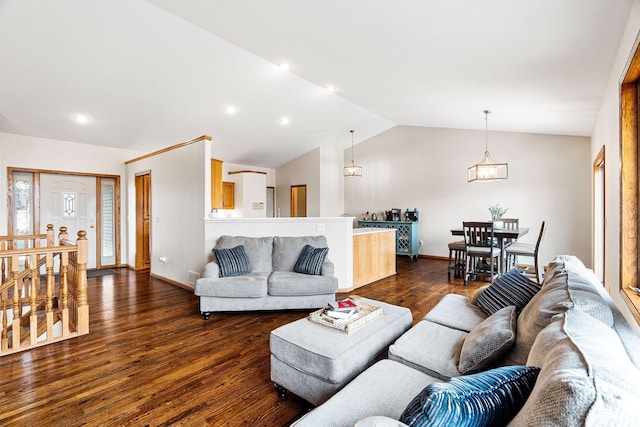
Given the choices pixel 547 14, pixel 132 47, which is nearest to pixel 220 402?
pixel 547 14

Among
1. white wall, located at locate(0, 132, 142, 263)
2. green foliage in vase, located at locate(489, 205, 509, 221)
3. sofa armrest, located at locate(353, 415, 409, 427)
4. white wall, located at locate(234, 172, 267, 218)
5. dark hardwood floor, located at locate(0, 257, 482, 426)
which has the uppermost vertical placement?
white wall, located at locate(0, 132, 142, 263)

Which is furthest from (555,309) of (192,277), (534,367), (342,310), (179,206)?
(179,206)

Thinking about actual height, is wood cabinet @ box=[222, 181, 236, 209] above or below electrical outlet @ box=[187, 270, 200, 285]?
above

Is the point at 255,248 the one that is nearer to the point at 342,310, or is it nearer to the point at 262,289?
the point at 262,289

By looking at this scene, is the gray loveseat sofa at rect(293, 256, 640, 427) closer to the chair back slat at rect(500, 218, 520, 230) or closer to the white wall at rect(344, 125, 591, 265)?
the chair back slat at rect(500, 218, 520, 230)

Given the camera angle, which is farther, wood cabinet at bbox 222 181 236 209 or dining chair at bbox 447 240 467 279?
wood cabinet at bbox 222 181 236 209

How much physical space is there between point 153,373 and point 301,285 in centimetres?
162

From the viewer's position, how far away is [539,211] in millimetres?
6105

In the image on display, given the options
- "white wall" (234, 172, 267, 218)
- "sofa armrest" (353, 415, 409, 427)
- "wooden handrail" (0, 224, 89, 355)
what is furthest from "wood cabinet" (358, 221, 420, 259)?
"sofa armrest" (353, 415, 409, 427)

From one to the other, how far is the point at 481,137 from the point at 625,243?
528 centimetres

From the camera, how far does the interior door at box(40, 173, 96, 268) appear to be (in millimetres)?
5496

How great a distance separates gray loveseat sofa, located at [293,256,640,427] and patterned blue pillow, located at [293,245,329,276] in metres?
1.73

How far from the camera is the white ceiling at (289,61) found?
2252mm

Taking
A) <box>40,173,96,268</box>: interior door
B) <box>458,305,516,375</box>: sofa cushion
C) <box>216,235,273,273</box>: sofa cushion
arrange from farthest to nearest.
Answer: <box>40,173,96,268</box>: interior door → <box>216,235,273,273</box>: sofa cushion → <box>458,305,516,375</box>: sofa cushion
